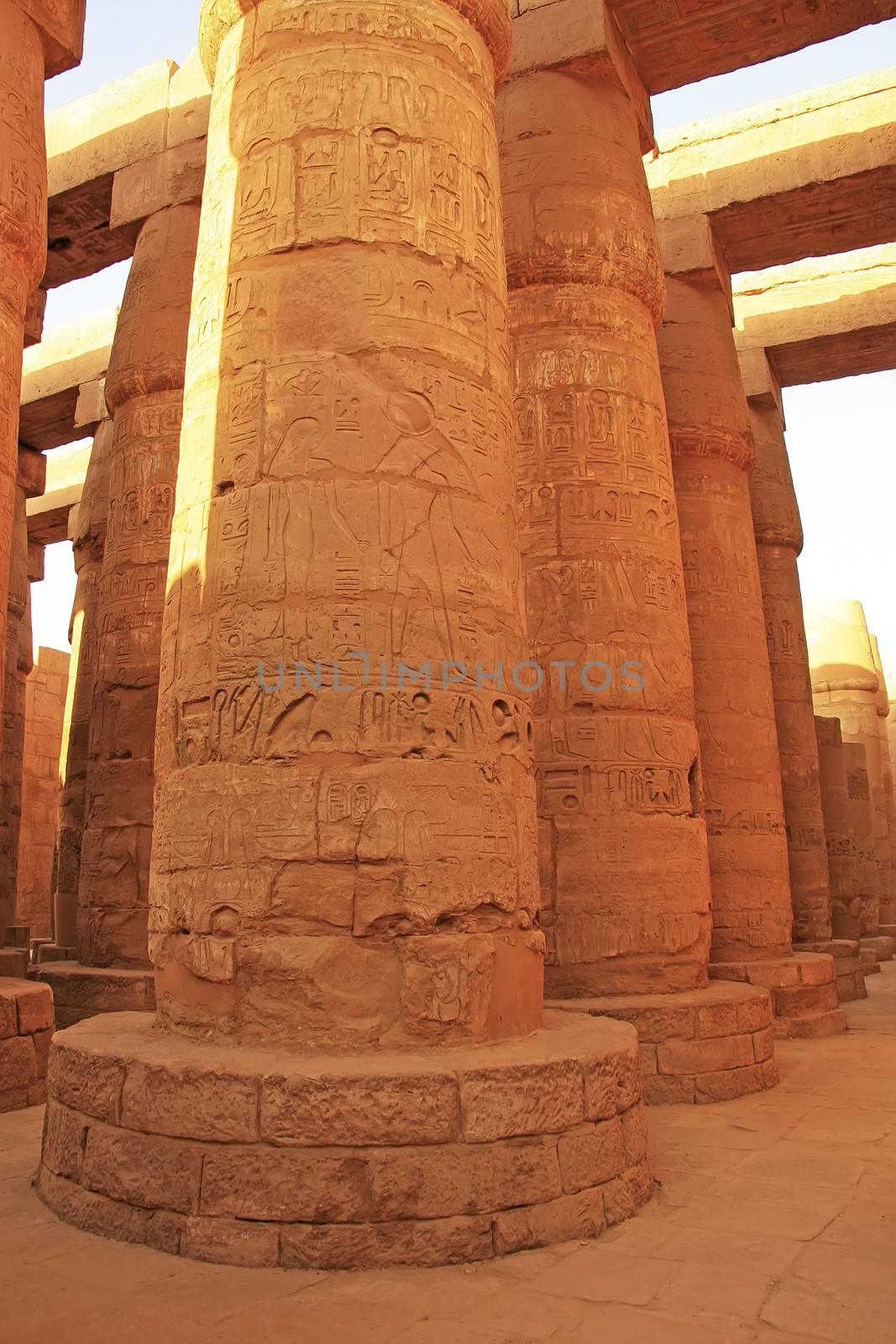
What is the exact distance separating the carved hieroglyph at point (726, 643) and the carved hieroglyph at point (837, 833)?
4.18 metres

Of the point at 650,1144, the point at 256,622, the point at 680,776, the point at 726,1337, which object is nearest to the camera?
the point at 726,1337

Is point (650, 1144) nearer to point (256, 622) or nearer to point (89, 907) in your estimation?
point (256, 622)

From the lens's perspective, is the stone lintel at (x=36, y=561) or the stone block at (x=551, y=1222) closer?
the stone block at (x=551, y=1222)

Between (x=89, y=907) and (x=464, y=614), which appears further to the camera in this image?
(x=89, y=907)

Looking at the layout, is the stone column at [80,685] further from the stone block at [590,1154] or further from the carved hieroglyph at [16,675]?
the stone block at [590,1154]

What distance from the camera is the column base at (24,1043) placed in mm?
5457

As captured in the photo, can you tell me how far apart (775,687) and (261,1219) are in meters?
9.21

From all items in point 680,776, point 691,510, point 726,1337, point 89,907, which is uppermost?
point 691,510

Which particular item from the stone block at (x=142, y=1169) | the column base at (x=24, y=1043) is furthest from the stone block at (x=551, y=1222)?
the column base at (x=24, y=1043)

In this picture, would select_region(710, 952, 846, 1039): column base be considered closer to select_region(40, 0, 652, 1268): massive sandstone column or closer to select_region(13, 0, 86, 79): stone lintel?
select_region(40, 0, 652, 1268): massive sandstone column

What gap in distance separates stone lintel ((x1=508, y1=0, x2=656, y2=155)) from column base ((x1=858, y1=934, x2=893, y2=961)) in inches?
451

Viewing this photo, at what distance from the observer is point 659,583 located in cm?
661

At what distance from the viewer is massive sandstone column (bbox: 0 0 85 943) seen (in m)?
6.12

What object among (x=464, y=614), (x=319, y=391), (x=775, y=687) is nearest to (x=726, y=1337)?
(x=464, y=614)
